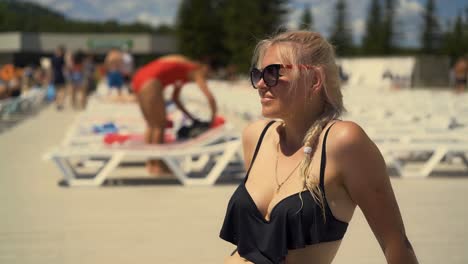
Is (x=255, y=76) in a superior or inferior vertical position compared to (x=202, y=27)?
superior

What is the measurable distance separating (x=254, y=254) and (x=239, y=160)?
18.9 feet

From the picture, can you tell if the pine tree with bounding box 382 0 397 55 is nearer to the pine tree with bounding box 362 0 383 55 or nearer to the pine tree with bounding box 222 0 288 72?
the pine tree with bounding box 362 0 383 55

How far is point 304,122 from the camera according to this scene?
2393 millimetres

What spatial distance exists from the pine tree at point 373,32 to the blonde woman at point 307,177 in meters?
69.4

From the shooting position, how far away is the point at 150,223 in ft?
18.0

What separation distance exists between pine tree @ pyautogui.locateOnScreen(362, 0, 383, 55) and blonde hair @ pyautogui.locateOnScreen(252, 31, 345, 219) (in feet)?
228

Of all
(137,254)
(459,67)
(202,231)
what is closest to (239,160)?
(202,231)

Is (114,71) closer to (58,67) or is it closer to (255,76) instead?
(58,67)

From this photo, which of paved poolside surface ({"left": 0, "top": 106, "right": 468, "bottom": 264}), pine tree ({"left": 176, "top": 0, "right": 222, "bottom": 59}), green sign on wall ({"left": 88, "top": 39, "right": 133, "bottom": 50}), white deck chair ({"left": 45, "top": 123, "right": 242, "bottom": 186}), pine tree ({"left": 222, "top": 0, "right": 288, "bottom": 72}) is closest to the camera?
paved poolside surface ({"left": 0, "top": 106, "right": 468, "bottom": 264})

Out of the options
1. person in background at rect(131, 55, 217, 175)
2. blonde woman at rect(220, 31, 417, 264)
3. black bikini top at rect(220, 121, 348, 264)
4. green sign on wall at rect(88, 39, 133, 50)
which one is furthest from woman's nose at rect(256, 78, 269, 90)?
green sign on wall at rect(88, 39, 133, 50)

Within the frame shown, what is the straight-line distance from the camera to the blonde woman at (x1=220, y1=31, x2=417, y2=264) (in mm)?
2211

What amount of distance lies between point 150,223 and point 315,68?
3413 mm

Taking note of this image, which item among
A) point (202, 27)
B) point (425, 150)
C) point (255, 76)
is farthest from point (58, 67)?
point (202, 27)

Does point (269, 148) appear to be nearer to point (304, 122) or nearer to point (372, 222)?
point (304, 122)
